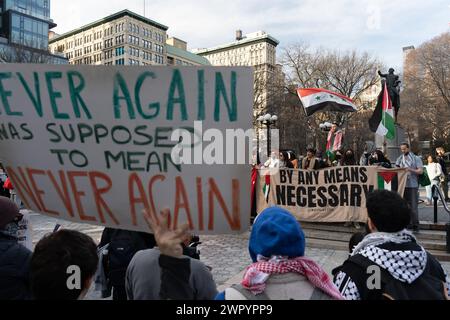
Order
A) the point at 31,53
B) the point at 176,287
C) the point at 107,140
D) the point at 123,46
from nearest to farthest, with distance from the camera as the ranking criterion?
1. the point at 176,287
2. the point at 107,140
3. the point at 31,53
4. the point at 123,46

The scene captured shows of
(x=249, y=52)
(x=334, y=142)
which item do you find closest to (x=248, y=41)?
(x=249, y=52)

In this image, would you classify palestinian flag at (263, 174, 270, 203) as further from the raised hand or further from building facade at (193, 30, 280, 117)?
building facade at (193, 30, 280, 117)

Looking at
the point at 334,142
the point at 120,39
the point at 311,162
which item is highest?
the point at 120,39

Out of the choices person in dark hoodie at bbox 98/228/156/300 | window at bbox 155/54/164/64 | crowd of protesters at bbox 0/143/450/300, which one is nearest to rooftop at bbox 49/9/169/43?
window at bbox 155/54/164/64

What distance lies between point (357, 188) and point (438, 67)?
1650 inches

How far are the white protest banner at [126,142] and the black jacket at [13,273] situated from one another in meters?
0.34

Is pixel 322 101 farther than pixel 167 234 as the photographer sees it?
Yes

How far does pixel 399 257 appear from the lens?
1986 millimetres

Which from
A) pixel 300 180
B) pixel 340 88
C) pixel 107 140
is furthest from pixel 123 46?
pixel 107 140

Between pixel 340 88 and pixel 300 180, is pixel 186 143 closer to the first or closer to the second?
pixel 300 180

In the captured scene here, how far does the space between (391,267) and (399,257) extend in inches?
2.9

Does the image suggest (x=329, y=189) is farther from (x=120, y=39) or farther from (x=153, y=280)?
(x=120, y=39)

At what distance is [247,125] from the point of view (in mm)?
1884

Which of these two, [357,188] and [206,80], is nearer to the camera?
[206,80]
